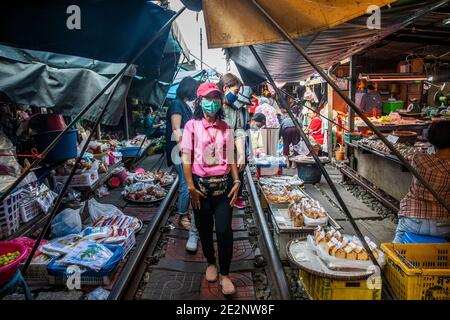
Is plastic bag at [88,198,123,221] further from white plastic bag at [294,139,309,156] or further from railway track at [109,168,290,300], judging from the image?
white plastic bag at [294,139,309,156]

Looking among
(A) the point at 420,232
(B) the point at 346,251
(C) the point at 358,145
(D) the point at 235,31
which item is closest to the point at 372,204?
(C) the point at 358,145

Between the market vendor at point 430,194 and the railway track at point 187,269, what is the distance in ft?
5.65

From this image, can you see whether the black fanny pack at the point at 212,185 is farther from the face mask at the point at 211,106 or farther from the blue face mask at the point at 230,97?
the blue face mask at the point at 230,97

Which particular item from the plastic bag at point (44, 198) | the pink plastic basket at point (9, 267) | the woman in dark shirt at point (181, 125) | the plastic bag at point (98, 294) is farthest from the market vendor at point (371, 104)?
the pink plastic basket at point (9, 267)

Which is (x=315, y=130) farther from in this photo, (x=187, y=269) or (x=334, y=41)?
(x=187, y=269)

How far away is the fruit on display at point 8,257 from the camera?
291 centimetres

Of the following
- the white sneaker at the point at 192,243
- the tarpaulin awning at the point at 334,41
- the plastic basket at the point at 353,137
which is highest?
the tarpaulin awning at the point at 334,41

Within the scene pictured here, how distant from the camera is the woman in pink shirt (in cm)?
346

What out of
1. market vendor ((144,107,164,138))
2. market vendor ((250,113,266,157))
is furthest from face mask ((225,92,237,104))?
market vendor ((144,107,164,138))

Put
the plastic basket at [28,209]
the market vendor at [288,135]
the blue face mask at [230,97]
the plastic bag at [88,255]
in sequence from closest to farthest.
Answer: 1. the plastic bag at [88,255]
2. the plastic basket at [28,209]
3. the blue face mask at [230,97]
4. the market vendor at [288,135]

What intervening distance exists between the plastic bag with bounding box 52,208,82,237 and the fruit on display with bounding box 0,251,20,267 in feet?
6.12

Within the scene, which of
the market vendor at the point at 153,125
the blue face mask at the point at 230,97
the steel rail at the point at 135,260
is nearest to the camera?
the steel rail at the point at 135,260

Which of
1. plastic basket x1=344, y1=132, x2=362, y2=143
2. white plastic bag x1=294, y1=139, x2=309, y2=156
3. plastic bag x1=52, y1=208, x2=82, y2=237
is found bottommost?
plastic bag x1=52, y1=208, x2=82, y2=237

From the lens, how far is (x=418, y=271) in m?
2.91
